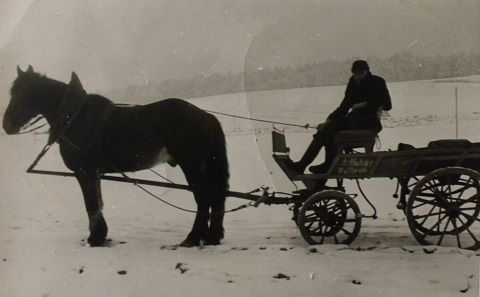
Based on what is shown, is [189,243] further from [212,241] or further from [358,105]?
[358,105]

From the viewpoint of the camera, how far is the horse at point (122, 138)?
12.6 feet

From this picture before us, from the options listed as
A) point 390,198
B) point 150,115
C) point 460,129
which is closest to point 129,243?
point 150,115

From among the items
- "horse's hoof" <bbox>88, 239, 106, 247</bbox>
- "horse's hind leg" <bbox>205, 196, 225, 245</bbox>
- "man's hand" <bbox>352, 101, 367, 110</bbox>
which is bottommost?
"horse's hoof" <bbox>88, 239, 106, 247</bbox>

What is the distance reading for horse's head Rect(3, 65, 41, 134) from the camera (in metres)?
3.86

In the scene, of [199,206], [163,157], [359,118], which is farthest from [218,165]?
[359,118]

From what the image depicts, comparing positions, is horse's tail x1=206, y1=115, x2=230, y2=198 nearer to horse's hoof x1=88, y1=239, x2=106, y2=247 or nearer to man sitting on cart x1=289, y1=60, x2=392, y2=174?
man sitting on cart x1=289, y1=60, x2=392, y2=174

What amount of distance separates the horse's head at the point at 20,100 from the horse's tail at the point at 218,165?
5.44 feet

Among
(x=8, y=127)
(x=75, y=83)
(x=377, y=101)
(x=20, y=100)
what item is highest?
(x=75, y=83)

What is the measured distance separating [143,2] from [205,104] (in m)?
1.34

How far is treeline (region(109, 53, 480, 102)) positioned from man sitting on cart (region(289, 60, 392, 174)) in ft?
2.62

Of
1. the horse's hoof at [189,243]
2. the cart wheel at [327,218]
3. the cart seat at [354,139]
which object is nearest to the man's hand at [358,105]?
the cart seat at [354,139]

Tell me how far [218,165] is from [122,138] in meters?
0.90

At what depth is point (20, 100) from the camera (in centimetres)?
389

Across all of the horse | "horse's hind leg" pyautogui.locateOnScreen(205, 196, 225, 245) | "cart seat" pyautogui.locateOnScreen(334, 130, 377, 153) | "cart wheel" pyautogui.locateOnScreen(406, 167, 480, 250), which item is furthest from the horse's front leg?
"cart wheel" pyautogui.locateOnScreen(406, 167, 480, 250)
